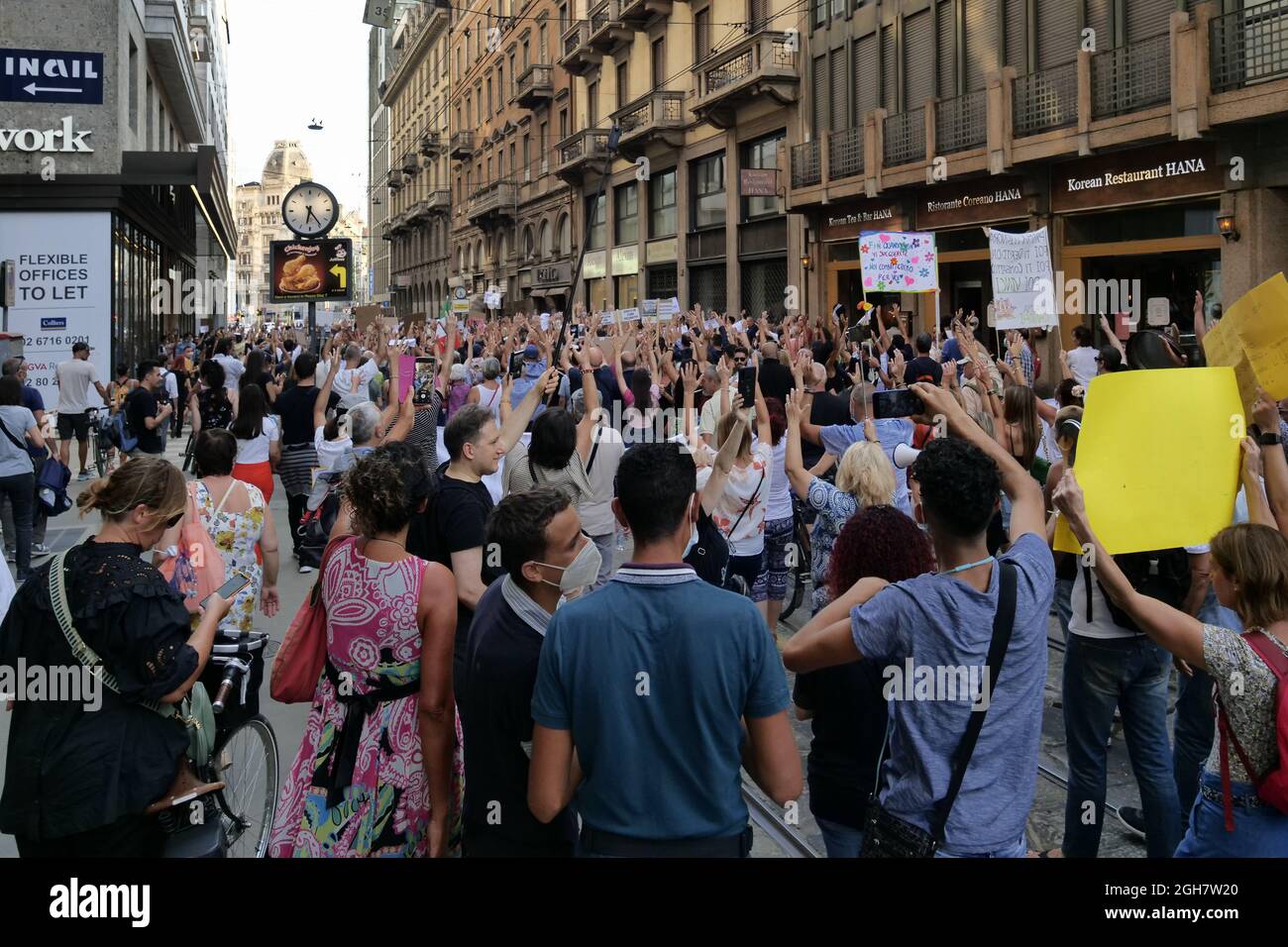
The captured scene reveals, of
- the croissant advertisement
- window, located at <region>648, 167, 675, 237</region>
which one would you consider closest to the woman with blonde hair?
the croissant advertisement

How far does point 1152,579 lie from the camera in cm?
454

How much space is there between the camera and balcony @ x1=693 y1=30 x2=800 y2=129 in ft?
87.9

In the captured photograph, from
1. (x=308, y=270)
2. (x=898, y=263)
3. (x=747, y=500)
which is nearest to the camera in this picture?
Result: (x=747, y=500)

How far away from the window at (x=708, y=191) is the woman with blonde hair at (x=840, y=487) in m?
25.8

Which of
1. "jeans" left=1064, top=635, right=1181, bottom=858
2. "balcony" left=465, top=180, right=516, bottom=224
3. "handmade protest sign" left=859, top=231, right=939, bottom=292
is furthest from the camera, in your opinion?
"balcony" left=465, top=180, right=516, bottom=224

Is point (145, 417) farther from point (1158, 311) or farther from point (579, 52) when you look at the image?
point (579, 52)

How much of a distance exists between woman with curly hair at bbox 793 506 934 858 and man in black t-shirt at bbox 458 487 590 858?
791 millimetres

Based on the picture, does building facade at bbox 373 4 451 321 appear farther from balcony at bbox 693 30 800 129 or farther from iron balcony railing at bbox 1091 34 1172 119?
iron balcony railing at bbox 1091 34 1172 119

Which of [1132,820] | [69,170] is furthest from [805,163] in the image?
[1132,820]

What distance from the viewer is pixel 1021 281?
35.4 ft

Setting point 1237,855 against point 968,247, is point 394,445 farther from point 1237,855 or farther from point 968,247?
point 968,247

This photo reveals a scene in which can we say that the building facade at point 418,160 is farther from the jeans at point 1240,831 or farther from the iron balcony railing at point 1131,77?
the jeans at point 1240,831

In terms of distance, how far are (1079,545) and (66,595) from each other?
297cm

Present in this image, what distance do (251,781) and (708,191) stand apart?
28.9m
